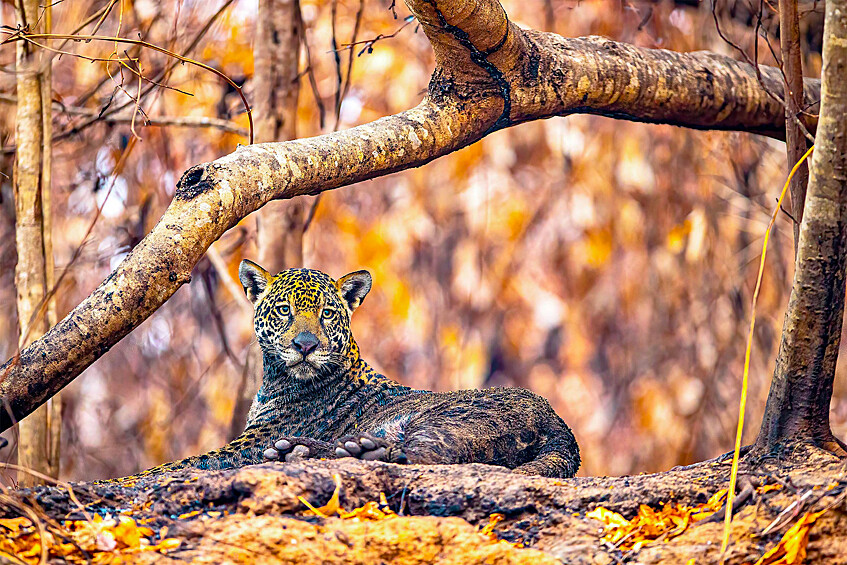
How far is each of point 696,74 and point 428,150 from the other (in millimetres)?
2134

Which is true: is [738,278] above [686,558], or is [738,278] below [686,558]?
above

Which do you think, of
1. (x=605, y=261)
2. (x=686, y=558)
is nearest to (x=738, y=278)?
(x=605, y=261)

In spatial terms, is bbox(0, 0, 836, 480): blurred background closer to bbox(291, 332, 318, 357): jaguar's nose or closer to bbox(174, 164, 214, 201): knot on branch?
bbox(291, 332, 318, 357): jaguar's nose

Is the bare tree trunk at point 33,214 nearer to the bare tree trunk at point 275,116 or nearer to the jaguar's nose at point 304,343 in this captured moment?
the jaguar's nose at point 304,343

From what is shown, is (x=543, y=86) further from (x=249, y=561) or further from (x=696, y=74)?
(x=249, y=561)

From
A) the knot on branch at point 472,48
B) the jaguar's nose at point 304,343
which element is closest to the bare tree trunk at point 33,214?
the jaguar's nose at point 304,343

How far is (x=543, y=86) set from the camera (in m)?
→ 5.65

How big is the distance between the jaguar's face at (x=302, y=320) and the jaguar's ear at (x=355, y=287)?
0.02 m

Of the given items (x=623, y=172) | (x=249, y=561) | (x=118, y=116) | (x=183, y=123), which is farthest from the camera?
(x=623, y=172)

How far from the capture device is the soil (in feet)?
10.2

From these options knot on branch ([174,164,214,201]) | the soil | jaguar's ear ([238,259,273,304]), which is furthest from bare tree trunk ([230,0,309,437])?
the soil

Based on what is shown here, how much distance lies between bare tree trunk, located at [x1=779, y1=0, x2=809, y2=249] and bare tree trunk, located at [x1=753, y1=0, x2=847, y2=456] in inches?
24.6

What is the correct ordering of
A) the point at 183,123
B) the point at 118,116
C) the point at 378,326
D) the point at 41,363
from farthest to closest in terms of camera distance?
1. the point at 378,326
2. the point at 118,116
3. the point at 183,123
4. the point at 41,363

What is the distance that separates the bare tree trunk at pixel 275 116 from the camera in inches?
292
